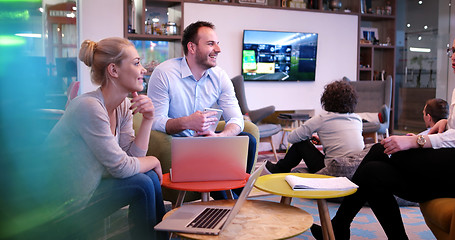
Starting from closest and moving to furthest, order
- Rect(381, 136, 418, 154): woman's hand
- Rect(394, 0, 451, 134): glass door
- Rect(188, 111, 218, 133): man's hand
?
Rect(381, 136, 418, 154): woman's hand
Rect(188, 111, 218, 133): man's hand
Rect(394, 0, 451, 134): glass door

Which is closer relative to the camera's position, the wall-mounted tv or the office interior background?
the office interior background

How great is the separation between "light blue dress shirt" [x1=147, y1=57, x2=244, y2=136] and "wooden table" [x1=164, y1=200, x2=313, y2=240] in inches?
38.0

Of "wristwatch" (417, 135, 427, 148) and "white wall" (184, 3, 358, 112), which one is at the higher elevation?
"white wall" (184, 3, 358, 112)

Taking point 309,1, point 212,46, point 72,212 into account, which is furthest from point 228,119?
point 309,1

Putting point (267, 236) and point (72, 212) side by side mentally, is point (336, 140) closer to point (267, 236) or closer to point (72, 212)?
point (267, 236)

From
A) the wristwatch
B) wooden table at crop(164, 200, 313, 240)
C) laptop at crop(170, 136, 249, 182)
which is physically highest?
the wristwatch

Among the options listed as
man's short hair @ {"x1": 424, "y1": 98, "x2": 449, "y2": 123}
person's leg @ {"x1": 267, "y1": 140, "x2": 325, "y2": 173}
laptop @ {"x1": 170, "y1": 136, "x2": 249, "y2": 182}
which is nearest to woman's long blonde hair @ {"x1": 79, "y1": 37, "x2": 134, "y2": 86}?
laptop @ {"x1": 170, "y1": 136, "x2": 249, "y2": 182}

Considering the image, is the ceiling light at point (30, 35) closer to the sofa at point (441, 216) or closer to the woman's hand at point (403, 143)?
the sofa at point (441, 216)

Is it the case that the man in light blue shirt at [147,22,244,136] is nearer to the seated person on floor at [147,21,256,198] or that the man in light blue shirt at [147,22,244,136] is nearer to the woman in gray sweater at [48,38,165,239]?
the seated person on floor at [147,21,256,198]

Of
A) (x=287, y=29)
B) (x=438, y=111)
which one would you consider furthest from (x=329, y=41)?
(x=438, y=111)

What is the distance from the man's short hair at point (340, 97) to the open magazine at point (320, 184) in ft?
3.62

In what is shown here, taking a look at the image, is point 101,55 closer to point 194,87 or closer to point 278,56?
point 194,87

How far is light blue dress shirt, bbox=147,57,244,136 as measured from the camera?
2.54 meters

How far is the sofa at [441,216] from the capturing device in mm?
1604
